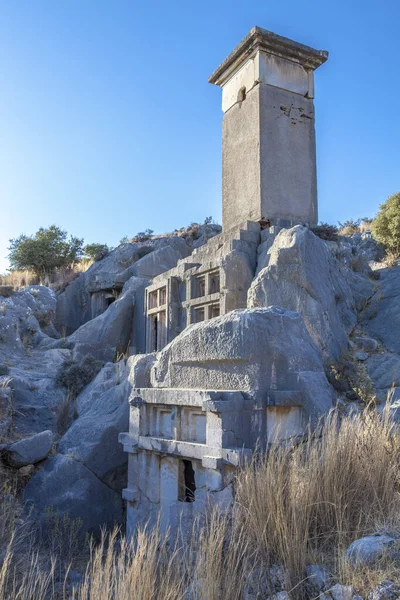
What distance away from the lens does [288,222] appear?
361 inches

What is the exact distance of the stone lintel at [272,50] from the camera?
32.3 ft

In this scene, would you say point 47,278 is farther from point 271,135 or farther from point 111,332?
point 271,135

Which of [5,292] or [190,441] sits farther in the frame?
[5,292]

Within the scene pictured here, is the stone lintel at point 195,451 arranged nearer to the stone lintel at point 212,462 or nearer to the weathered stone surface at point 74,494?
the stone lintel at point 212,462

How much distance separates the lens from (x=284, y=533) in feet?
9.94

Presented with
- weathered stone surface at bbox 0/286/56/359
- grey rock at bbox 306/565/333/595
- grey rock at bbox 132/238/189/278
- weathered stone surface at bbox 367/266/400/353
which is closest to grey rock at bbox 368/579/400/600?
grey rock at bbox 306/565/333/595

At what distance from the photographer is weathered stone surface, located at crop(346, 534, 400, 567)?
106 inches

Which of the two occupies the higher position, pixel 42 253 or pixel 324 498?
pixel 42 253

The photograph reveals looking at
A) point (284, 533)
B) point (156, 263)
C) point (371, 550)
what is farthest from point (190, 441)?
point (156, 263)

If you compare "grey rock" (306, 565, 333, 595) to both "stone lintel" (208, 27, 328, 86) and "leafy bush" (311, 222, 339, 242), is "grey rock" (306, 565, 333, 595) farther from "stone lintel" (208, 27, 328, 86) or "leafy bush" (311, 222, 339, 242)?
"stone lintel" (208, 27, 328, 86)

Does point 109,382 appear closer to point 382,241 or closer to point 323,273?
point 323,273

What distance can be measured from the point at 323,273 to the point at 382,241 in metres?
11.9

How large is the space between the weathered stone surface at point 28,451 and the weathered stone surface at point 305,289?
3180mm

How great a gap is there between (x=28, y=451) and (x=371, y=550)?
15.6ft
